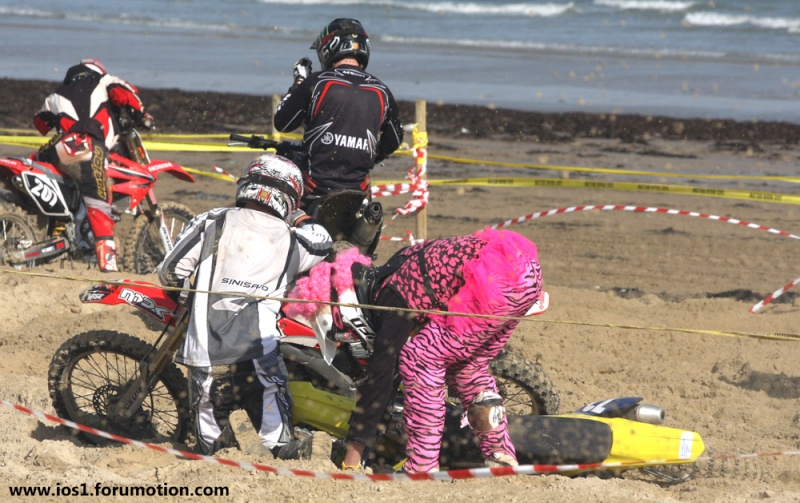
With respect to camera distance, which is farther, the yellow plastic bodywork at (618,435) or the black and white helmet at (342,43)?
the black and white helmet at (342,43)

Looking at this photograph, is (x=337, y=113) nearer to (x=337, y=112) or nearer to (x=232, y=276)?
(x=337, y=112)

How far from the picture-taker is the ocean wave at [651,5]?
113ft

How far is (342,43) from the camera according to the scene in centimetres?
628

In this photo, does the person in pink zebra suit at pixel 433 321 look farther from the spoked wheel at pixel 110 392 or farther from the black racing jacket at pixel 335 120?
the black racing jacket at pixel 335 120

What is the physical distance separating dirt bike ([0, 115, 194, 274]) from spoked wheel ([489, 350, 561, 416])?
12.6 ft

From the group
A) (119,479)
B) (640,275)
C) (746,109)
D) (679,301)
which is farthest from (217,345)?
(746,109)

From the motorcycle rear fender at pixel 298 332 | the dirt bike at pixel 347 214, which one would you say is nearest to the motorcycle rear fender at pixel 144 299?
the motorcycle rear fender at pixel 298 332

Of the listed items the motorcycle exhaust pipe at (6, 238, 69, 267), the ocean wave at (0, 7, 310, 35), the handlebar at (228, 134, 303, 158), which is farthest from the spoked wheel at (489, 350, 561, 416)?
the ocean wave at (0, 7, 310, 35)

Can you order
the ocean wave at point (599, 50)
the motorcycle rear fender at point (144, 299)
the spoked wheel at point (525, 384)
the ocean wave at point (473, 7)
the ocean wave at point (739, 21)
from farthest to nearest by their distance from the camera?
the ocean wave at point (473, 7) → the ocean wave at point (739, 21) → the ocean wave at point (599, 50) → the spoked wheel at point (525, 384) → the motorcycle rear fender at point (144, 299)

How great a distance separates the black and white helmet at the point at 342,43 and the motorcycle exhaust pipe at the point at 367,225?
3.56ft

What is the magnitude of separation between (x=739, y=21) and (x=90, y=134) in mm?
28322

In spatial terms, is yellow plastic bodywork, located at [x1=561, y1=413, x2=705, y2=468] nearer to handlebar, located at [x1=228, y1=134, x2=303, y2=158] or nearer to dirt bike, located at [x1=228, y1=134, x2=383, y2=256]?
dirt bike, located at [x1=228, y1=134, x2=383, y2=256]

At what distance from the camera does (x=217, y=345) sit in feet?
15.3

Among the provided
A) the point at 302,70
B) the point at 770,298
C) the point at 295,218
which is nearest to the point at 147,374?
the point at 295,218
